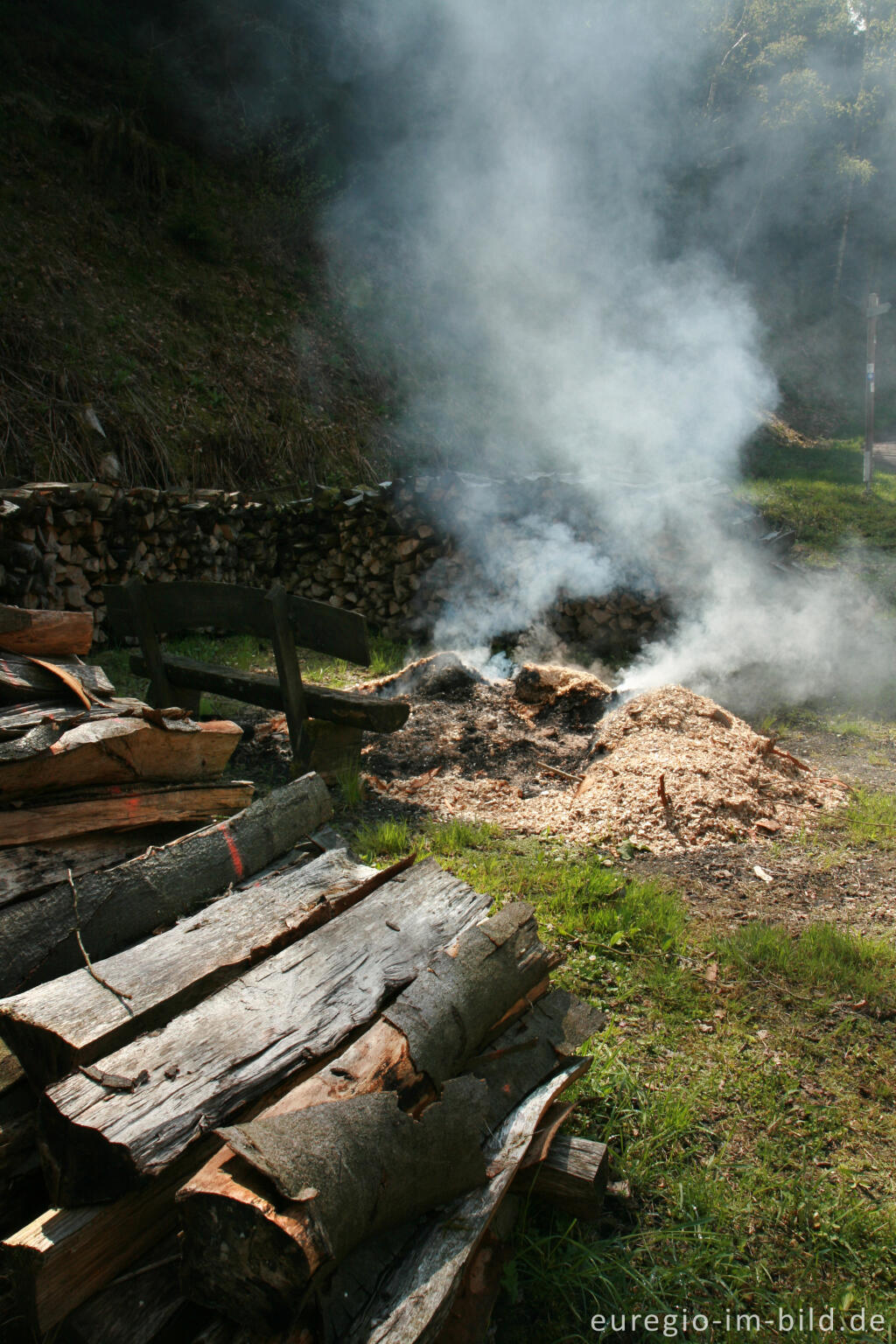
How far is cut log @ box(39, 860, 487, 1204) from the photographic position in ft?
4.82

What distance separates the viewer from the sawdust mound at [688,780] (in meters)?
4.04

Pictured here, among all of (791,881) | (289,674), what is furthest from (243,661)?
(791,881)

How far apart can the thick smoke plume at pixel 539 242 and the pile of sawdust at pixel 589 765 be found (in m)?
6.17

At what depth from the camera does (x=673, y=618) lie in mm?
6809

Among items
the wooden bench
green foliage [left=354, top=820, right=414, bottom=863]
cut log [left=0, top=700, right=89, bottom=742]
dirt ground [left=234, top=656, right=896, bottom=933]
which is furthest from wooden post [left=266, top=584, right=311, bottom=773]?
cut log [left=0, top=700, right=89, bottom=742]

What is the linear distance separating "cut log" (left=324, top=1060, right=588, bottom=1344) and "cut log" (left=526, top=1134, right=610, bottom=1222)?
5.6 inches

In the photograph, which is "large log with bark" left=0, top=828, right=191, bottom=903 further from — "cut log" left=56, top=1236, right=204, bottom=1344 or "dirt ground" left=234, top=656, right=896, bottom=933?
"dirt ground" left=234, top=656, right=896, bottom=933

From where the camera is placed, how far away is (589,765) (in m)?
4.77

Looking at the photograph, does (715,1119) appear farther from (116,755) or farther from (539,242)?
(539,242)

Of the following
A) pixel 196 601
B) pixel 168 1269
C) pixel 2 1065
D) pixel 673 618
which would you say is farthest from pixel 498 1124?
pixel 673 618

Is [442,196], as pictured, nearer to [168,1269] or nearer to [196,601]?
[196,601]

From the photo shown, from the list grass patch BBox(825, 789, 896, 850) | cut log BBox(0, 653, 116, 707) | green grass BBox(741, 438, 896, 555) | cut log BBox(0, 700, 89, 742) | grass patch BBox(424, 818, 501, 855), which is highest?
green grass BBox(741, 438, 896, 555)

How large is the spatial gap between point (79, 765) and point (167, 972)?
835 millimetres

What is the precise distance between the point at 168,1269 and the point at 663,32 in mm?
24650
